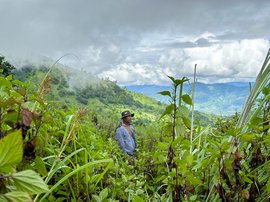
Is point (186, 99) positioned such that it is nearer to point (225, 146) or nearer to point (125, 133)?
point (225, 146)

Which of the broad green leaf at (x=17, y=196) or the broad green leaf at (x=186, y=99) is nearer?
the broad green leaf at (x=17, y=196)

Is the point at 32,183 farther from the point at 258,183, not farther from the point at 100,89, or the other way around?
the point at 100,89

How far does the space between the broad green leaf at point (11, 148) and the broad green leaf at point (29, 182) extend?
0.16ft

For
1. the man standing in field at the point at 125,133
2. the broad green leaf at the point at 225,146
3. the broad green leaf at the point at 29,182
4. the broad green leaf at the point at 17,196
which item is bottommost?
the man standing in field at the point at 125,133

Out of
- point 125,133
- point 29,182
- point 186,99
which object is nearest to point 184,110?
point 186,99

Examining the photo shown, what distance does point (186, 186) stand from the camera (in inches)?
66.1

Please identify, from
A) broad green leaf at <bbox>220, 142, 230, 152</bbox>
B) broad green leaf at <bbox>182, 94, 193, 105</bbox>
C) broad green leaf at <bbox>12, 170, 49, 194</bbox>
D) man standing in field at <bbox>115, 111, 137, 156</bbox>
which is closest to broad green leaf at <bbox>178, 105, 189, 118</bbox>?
broad green leaf at <bbox>182, 94, 193, 105</bbox>

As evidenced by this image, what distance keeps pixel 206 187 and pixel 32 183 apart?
3.71 ft

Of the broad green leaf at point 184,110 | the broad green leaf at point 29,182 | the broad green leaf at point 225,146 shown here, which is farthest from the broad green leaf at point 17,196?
the broad green leaf at point 184,110

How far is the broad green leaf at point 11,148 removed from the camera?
0.75 meters

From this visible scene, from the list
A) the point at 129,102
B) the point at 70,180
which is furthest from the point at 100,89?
the point at 70,180

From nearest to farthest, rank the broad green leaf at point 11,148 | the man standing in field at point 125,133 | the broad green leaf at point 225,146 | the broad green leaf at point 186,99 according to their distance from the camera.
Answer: the broad green leaf at point 11,148 → the broad green leaf at point 225,146 → the broad green leaf at point 186,99 → the man standing in field at point 125,133

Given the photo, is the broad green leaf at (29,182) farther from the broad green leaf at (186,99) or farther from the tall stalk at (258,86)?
the tall stalk at (258,86)

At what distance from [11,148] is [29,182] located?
94 mm
